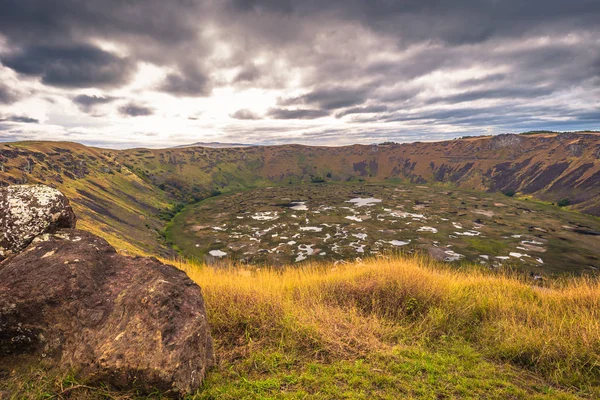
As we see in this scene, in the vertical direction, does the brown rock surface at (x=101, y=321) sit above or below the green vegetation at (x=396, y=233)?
above

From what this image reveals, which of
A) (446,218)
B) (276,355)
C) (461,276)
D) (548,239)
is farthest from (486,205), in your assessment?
(276,355)

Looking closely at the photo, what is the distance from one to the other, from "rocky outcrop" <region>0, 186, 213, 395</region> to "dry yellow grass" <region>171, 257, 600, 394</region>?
1.49m

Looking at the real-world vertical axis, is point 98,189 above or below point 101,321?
below

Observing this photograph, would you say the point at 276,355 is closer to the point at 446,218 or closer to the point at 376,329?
the point at 376,329

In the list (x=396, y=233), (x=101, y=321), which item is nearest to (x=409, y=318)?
(x=101, y=321)

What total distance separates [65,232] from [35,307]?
8.67 feet

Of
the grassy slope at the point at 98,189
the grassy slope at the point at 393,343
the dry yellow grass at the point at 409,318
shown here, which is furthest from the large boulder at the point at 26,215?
the grassy slope at the point at 98,189

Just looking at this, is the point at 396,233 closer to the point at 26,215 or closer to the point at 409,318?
the point at 409,318

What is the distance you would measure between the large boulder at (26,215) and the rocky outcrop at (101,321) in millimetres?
717

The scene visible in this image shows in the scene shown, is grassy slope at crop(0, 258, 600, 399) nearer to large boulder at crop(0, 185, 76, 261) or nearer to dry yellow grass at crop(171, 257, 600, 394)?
dry yellow grass at crop(171, 257, 600, 394)

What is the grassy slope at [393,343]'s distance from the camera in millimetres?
5574

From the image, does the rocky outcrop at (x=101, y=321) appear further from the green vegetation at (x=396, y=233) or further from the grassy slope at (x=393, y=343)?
the green vegetation at (x=396, y=233)

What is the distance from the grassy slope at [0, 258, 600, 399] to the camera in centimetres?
557

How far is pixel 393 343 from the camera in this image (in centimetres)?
725
